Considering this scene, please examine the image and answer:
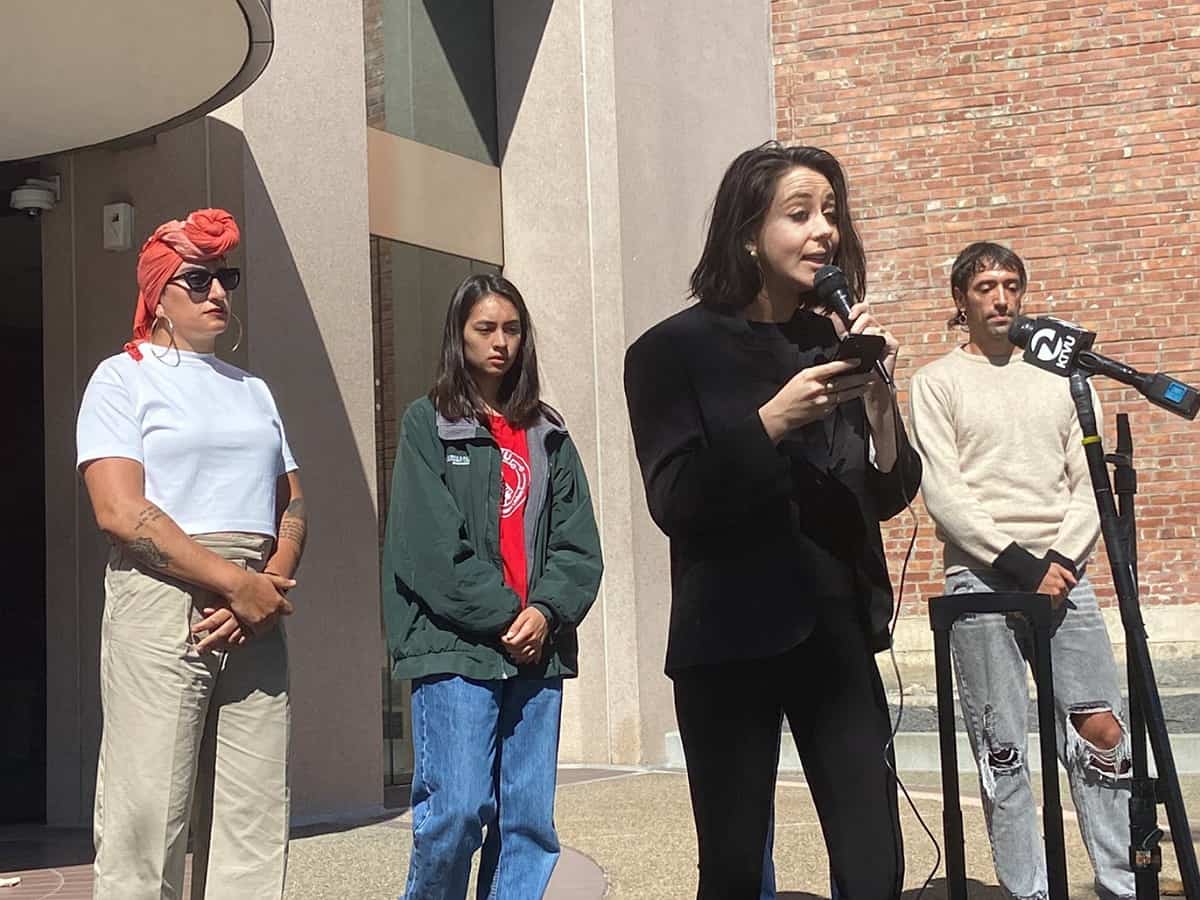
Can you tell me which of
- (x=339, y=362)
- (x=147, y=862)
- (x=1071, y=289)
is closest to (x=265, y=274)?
(x=339, y=362)

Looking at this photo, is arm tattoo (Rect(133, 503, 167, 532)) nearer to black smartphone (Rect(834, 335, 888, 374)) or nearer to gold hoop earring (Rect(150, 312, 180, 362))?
gold hoop earring (Rect(150, 312, 180, 362))

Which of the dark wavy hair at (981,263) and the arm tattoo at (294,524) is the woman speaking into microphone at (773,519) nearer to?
the arm tattoo at (294,524)

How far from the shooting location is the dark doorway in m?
8.23

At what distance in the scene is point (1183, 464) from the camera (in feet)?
41.1

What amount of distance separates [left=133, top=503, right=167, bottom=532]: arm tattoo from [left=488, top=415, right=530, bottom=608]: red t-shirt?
2.98 feet

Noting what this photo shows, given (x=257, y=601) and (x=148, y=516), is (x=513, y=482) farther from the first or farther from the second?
(x=148, y=516)

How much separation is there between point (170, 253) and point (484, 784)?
5.27ft

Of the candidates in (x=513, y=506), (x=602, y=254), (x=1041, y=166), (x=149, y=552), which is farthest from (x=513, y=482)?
(x=1041, y=166)

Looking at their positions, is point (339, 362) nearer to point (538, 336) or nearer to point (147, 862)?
point (538, 336)

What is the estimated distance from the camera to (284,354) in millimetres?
7828

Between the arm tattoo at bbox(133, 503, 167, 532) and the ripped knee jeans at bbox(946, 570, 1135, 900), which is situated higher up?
the arm tattoo at bbox(133, 503, 167, 532)

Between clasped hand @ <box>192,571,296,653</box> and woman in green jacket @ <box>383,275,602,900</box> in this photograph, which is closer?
clasped hand @ <box>192,571,296,653</box>

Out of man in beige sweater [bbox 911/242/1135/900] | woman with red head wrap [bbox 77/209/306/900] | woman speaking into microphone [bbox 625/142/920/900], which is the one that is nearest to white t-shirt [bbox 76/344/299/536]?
woman with red head wrap [bbox 77/209/306/900]

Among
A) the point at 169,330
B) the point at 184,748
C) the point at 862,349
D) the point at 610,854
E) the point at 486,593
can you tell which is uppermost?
the point at 169,330
